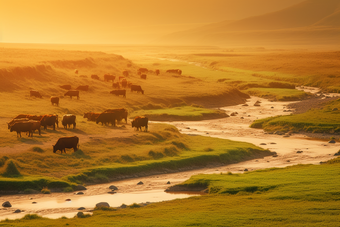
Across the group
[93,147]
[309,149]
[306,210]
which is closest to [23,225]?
[306,210]

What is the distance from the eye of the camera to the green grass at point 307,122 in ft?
157

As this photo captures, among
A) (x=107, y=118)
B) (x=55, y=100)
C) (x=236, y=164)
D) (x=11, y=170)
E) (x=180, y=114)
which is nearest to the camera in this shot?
(x=11, y=170)

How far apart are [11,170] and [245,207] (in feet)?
47.2

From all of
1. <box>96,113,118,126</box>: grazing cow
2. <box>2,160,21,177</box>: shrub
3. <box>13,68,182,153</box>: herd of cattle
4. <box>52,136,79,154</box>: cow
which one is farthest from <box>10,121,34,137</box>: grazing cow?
<box>96,113,118,126</box>: grazing cow

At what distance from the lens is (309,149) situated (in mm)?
39625

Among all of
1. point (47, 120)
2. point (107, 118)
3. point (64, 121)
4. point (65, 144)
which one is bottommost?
point (65, 144)

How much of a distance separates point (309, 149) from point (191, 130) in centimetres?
1297

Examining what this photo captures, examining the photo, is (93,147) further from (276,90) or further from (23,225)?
(276,90)

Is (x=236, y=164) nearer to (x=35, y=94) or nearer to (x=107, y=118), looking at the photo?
(x=107, y=118)

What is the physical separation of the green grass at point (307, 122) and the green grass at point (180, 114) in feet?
22.7

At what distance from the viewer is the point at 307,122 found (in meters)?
49.5

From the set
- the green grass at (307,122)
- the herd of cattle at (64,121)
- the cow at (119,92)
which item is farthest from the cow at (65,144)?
the cow at (119,92)

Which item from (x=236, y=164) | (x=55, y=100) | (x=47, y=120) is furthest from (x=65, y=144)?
(x=55, y=100)

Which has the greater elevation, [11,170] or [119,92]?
[119,92]
